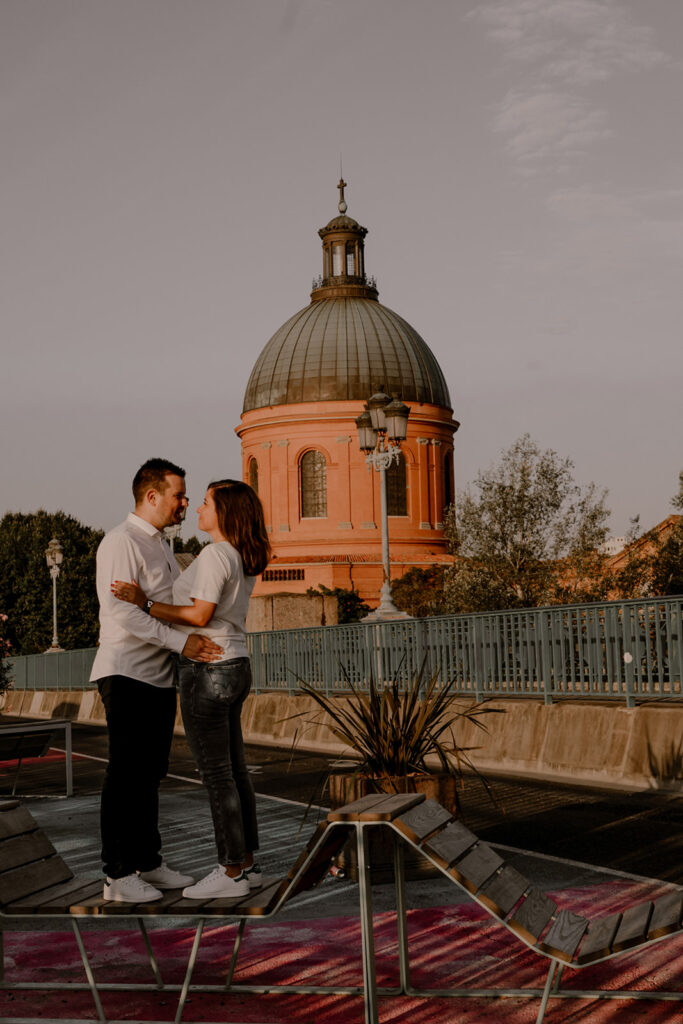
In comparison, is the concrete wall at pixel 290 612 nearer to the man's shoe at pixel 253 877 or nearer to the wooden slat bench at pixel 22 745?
the wooden slat bench at pixel 22 745

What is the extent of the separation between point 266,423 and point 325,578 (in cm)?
861

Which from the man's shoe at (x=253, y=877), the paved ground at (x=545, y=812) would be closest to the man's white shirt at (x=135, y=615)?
the man's shoe at (x=253, y=877)

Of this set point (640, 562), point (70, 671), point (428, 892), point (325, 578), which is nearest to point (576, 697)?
point (428, 892)

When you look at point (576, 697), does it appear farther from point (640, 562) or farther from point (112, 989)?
point (640, 562)

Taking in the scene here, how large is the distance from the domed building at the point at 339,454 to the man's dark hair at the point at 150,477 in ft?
164

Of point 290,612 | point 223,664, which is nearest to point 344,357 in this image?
point 290,612

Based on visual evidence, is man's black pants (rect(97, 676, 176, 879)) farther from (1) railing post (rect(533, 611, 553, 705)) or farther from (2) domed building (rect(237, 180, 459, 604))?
(2) domed building (rect(237, 180, 459, 604))

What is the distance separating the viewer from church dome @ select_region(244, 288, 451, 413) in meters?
58.8

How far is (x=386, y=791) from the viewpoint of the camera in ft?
24.1

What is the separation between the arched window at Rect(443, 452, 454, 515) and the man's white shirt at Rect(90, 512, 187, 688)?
5552cm

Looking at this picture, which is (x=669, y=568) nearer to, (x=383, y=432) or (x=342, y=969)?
(x=383, y=432)

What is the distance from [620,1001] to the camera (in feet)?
16.0

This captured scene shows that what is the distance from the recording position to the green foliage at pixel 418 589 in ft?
155

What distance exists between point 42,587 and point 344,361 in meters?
24.8
